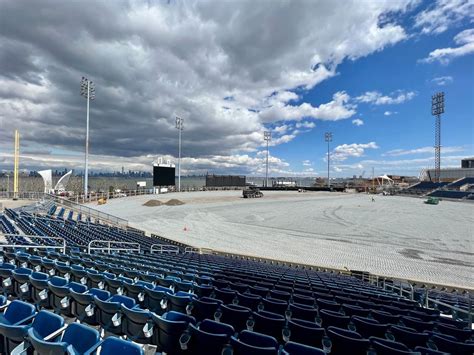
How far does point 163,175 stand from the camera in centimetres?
5322

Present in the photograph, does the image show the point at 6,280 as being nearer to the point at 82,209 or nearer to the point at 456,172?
the point at 82,209

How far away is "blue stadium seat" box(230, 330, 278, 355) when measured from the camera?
2.80 meters

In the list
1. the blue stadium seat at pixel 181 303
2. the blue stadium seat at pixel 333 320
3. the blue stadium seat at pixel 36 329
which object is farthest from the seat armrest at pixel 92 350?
the blue stadium seat at pixel 333 320

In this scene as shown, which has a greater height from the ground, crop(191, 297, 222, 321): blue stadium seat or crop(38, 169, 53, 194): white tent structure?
crop(38, 169, 53, 194): white tent structure

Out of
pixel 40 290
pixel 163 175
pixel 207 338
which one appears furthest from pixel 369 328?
pixel 163 175

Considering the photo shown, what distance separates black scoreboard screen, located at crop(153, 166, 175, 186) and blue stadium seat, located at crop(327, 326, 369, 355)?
51242mm

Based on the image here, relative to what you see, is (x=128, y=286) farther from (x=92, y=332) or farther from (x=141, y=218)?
(x=141, y=218)

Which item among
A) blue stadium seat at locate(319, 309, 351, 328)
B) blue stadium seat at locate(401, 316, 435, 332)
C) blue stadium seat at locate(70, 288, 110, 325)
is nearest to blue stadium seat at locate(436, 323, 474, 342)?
blue stadium seat at locate(401, 316, 435, 332)

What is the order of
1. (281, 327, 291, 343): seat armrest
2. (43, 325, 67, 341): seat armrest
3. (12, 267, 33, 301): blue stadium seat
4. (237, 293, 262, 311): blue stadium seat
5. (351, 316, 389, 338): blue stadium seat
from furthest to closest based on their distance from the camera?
1. (237, 293, 262, 311): blue stadium seat
2. (12, 267, 33, 301): blue stadium seat
3. (351, 316, 389, 338): blue stadium seat
4. (281, 327, 291, 343): seat armrest
5. (43, 325, 67, 341): seat armrest

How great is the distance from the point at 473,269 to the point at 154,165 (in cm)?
4814

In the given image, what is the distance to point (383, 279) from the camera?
12383 mm

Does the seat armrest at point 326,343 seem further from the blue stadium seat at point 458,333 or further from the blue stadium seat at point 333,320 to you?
the blue stadium seat at point 458,333

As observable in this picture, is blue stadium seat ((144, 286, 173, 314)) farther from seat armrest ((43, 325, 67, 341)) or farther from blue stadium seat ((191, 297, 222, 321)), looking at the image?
seat armrest ((43, 325, 67, 341))

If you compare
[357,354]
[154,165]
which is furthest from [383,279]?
[154,165]
